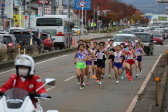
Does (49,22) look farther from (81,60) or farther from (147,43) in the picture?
(81,60)

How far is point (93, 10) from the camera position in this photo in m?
102

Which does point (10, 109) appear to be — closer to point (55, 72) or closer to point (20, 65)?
point (20, 65)

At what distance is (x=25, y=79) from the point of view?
6.57 meters

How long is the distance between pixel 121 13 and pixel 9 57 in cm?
9599

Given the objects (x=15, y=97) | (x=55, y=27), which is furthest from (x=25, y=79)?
(x=55, y=27)

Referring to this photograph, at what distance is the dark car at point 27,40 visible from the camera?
27.5m

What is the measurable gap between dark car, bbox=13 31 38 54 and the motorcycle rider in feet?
68.1

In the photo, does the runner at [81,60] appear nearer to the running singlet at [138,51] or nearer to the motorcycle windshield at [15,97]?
the running singlet at [138,51]

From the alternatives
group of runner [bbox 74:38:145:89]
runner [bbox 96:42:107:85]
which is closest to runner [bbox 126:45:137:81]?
group of runner [bbox 74:38:145:89]

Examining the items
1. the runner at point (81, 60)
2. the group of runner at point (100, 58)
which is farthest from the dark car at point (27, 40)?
the runner at point (81, 60)

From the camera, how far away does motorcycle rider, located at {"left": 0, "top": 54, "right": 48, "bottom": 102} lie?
6168 mm

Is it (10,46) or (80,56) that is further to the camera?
(10,46)

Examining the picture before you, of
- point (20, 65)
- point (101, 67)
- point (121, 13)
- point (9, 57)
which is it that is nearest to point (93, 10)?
point (121, 13)

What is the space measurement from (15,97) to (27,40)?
23.5 m
